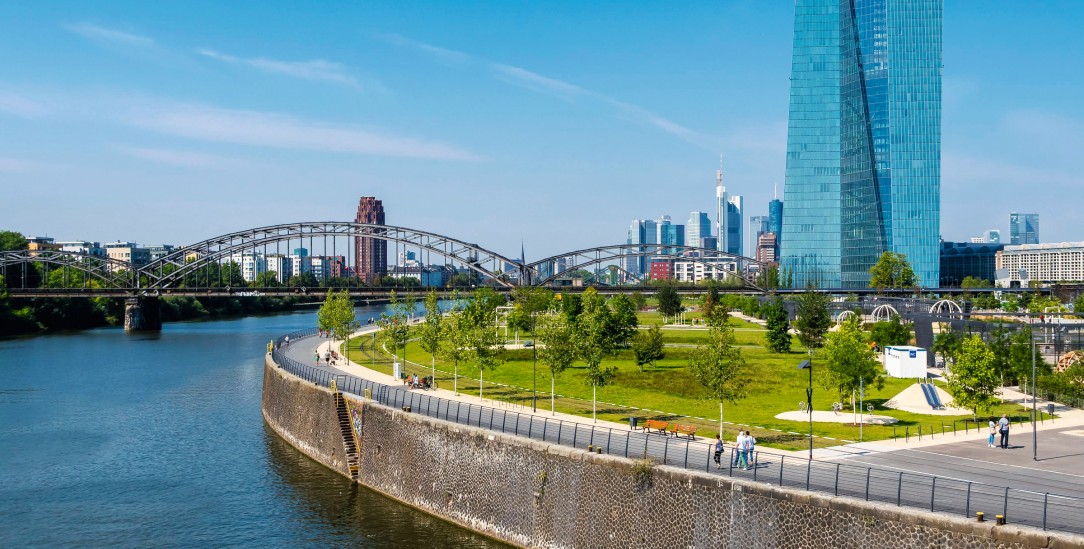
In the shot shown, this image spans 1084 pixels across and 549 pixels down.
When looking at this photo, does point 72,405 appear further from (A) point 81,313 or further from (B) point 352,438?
(A) point 81,313

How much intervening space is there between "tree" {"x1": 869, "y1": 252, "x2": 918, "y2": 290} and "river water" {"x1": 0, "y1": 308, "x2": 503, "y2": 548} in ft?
372

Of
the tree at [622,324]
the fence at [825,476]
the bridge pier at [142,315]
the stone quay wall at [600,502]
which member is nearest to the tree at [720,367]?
the fence at [825,476]

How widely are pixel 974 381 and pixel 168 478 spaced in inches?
1295

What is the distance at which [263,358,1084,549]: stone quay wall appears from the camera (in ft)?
69.4

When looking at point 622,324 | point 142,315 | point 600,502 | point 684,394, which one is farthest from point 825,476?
point 142,315

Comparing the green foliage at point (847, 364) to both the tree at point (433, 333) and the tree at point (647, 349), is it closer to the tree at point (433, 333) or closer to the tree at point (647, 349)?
the tree at point (647, 349)

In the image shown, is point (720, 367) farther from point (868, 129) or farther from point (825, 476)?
point (868, 129)

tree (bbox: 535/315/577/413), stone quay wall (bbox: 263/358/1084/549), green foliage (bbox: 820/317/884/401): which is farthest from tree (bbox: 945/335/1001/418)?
stone quay wall (bbox: 263/358/1084/549)

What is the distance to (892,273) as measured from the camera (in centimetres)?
15425

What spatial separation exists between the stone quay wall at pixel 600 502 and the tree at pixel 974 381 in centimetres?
1722

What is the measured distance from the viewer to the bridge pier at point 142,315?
395ft

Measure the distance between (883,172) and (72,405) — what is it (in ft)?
467

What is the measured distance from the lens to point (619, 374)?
57188 mm

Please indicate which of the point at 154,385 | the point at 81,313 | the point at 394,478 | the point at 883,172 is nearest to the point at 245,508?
the point at 394,478
